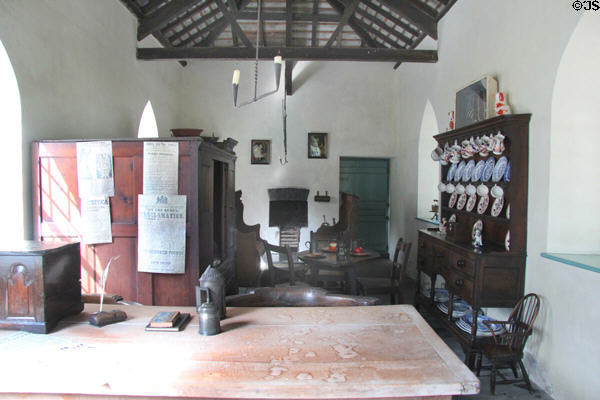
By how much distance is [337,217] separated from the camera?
766cm

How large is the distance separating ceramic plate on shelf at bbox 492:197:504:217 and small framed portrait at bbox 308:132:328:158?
446cm

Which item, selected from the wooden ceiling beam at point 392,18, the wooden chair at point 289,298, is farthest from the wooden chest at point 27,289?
the wooden ceiling beam at point 392,18

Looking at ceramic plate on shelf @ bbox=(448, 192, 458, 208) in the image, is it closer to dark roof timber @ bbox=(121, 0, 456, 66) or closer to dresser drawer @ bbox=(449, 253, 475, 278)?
dresser drawer @ bbox=(449, 253, 475, 278)

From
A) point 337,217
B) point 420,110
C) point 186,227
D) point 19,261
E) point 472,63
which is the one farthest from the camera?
point 337,217

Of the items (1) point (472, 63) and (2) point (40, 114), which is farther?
A: (1) point (472, 63)

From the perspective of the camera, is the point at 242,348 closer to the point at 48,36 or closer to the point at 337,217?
the point at 48,36

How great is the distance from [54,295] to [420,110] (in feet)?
18.9

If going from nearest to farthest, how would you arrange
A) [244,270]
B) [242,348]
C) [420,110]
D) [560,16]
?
[242,348]
[560,16]
[244,270]
[420,110]

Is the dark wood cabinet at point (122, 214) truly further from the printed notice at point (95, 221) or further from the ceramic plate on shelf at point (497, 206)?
the ceramic plate on shelf at point (497, 206)

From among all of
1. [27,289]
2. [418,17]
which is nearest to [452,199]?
[418,17]

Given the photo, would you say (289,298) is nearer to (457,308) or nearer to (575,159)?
(457,308)

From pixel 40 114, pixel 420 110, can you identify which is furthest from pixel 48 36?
pixel 420 110

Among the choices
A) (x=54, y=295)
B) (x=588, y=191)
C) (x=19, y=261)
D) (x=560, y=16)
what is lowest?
(x=54, y=295)

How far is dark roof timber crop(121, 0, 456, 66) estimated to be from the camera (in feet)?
17.3
